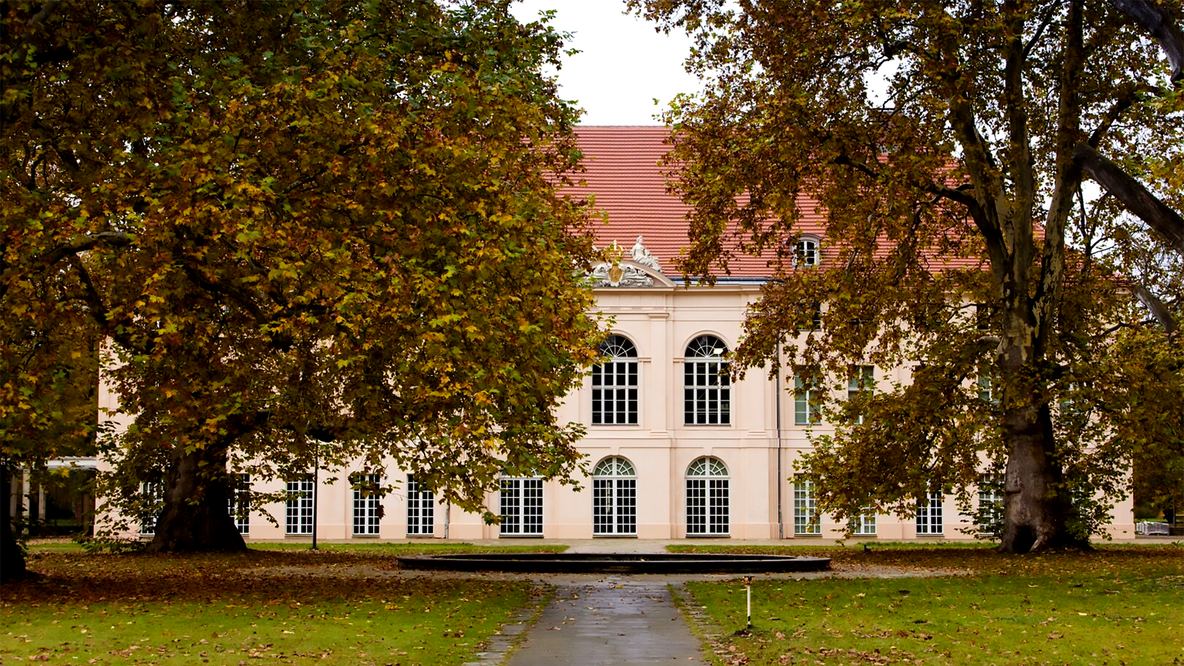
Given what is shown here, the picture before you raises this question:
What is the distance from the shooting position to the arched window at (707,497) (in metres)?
43.0

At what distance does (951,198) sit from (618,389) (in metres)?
20.0

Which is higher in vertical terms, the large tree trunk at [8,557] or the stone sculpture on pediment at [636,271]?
the stone sculpture on pediment at [636,271]

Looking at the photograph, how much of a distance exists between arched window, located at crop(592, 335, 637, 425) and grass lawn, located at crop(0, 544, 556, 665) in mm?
20941

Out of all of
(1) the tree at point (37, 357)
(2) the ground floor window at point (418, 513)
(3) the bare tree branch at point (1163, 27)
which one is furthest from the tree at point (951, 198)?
(2) the ground floor window at point (418, 513)

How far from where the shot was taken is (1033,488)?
26000mm

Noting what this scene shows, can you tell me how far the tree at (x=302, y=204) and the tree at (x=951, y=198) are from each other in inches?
200

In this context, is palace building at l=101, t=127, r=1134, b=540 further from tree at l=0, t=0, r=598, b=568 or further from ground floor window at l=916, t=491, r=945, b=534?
tree at l=0, t=0, r=598, b=568

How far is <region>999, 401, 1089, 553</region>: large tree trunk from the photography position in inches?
1020

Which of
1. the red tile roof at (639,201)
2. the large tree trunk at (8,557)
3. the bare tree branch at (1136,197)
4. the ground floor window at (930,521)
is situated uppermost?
the red tile roof at (639,201)

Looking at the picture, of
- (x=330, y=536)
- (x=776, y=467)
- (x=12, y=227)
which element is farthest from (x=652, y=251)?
(x=12, y=227)

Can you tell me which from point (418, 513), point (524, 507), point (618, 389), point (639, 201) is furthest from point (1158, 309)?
point (418, 513)

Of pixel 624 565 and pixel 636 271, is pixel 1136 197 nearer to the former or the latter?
pixel 624 565

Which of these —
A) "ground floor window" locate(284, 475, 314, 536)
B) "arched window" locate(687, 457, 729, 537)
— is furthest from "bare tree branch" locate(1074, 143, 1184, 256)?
"ground floor window" locate(284, 475, 314, 536)

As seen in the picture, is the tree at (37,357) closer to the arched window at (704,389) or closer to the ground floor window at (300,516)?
the ground floor window at (300,516)
